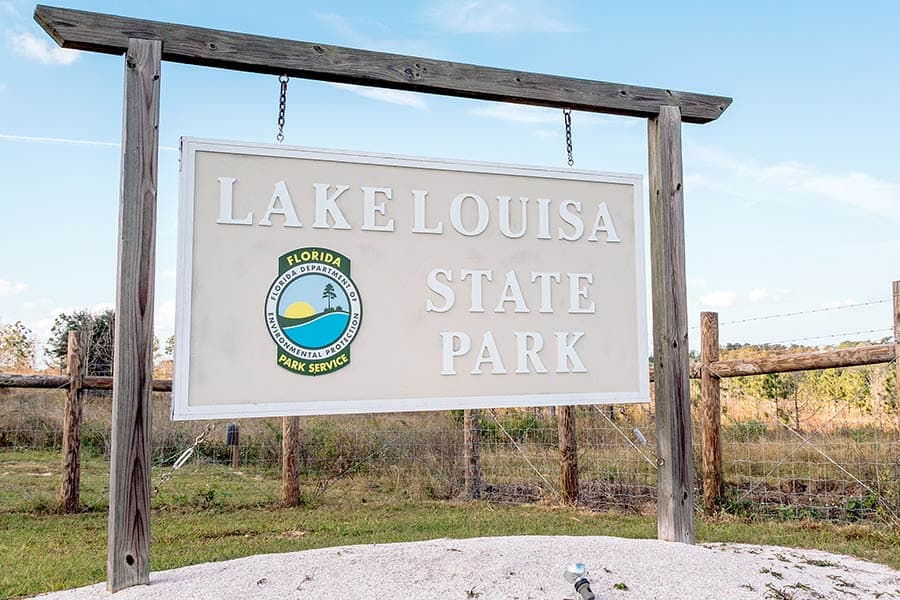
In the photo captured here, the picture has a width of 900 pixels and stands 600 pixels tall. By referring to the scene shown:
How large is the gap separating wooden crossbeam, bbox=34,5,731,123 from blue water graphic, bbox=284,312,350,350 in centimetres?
129

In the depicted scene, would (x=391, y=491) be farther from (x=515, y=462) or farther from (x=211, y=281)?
(x=211, y=281)

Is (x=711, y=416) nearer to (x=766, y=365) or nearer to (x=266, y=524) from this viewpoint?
(x=766, y=365)

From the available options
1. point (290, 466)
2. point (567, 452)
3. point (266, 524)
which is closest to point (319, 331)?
point (266, 524)

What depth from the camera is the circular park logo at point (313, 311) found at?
3965 mm

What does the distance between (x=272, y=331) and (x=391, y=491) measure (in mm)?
4435

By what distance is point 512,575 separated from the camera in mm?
3643

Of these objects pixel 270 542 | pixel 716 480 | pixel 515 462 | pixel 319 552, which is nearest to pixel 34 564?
pixel 270 542

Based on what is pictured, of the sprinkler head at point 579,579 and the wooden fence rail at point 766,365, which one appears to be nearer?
the sprinkler head at point 579,579

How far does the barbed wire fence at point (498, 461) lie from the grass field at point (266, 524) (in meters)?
0.05

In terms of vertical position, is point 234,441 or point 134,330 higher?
point 134,330

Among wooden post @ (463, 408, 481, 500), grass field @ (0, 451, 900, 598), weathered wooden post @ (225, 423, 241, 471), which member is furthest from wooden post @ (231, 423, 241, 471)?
wooden post @ (463, 408, 481, 500)

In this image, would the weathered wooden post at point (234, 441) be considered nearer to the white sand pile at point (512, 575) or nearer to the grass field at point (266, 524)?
the grass field at point (266, 524)

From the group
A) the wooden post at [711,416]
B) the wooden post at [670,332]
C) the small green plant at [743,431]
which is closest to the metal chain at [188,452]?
the wooden post at [670,332]

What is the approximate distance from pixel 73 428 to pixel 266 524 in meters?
2.18
